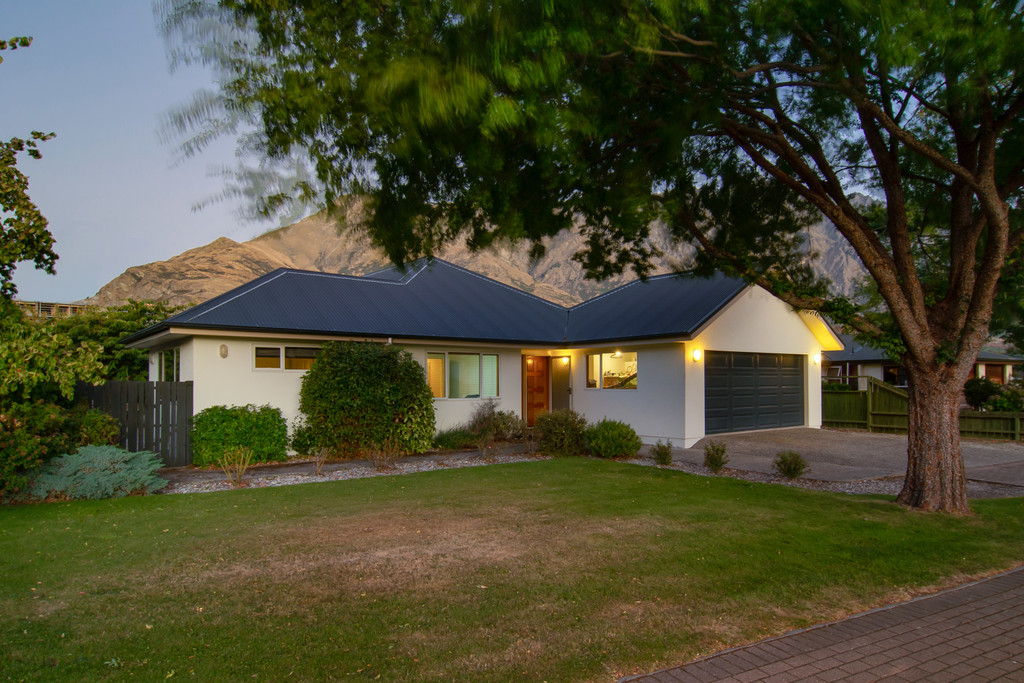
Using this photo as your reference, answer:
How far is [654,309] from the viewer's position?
18172 mm

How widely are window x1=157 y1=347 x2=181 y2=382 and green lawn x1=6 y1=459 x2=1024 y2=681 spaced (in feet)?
21.8

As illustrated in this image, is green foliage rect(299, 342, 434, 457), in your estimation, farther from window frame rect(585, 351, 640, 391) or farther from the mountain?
window frame rect(585, 351, 640, 391)

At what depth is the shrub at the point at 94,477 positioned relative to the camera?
909 cm

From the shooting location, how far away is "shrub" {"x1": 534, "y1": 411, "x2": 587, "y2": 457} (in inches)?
557

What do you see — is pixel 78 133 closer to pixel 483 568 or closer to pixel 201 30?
pixel 201 30

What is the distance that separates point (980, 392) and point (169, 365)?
25.3 m

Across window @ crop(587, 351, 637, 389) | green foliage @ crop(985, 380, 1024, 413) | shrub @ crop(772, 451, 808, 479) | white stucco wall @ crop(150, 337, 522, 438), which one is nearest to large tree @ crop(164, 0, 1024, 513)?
shrub @ crop(772, 451, 808, 479)

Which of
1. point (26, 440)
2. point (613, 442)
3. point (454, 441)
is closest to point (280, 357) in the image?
point (454, 441)

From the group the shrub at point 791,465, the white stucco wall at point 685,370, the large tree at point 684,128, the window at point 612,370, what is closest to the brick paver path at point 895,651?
the large tree at point 684,128

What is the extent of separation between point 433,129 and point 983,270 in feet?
24.2

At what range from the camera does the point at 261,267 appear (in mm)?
73562

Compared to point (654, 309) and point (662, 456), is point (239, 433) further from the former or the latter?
point (654, 309)

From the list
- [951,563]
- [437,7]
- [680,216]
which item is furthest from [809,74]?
[951,563]

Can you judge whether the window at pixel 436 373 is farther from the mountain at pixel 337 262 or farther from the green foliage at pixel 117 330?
the green foliage at pixel 117 330
